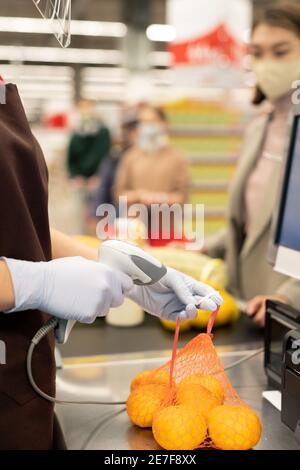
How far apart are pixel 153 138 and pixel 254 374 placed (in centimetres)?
351

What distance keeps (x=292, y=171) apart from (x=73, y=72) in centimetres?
1908

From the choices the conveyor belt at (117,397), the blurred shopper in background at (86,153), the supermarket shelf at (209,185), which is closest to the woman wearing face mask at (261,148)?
the conveyor belt at (117,397)

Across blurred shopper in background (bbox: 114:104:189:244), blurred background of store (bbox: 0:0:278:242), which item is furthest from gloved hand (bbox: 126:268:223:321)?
blurred shopper in background (bbox: 114:104:189:244)

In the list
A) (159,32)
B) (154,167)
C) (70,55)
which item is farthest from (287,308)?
(70,55)

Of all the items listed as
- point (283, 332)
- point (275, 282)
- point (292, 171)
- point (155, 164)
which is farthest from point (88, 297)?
point (155, 164)

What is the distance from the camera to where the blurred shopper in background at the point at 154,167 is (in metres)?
4.53

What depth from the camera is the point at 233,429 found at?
95 cm

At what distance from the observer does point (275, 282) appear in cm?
201

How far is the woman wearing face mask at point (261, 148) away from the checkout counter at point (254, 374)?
524 millimetres

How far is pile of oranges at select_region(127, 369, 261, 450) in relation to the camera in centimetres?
94

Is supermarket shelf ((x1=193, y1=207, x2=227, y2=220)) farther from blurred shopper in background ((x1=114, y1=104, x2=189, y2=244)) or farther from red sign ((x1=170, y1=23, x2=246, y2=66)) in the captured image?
red sign ((x1=170, y1=23, x2=246, y2=66))

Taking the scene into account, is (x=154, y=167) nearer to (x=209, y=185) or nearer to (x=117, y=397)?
(x=209, y=185)

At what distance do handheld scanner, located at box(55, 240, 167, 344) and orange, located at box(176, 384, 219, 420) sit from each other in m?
0.22
